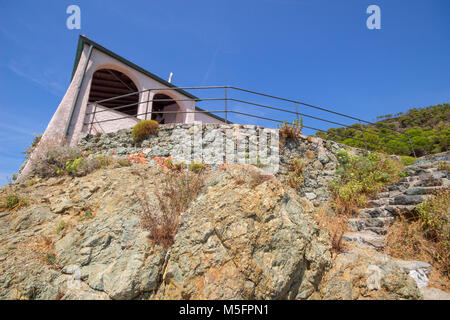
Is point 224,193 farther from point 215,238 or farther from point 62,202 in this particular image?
point 62,202

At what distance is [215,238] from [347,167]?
20.9ft

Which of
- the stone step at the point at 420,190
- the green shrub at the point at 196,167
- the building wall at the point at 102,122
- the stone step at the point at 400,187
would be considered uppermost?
the building wall at the point at 102,122

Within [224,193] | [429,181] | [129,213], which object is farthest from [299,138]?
[129,213]

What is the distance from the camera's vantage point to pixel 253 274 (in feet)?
9.44

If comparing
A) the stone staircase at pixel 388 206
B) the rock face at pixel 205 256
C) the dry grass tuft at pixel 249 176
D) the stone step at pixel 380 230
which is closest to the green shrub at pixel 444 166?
the stone staircase at pixel 388 206

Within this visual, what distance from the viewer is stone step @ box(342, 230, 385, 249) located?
4.47 meters

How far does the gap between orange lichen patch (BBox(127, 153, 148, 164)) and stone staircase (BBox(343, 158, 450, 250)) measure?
5.97m

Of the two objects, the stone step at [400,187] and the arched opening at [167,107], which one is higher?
the arched opening at [167,107]

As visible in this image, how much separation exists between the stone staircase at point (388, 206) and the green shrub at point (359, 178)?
1.06 ft

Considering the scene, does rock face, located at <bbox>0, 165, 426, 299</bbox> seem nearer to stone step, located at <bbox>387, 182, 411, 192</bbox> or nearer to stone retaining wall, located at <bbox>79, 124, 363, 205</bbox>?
stone retaining wall, located at <bbox>79, 124, 363, 205</bbox>

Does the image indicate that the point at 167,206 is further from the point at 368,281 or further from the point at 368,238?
the point at 368,238

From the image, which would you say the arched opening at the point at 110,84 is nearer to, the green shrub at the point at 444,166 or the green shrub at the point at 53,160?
the green shrub at the point at 53,160

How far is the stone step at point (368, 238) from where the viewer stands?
4.47 m

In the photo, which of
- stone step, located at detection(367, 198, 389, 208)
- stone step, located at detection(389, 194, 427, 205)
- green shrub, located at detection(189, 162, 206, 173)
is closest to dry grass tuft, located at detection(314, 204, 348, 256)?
stone step, located at detection(367, 198, 389, 208)
